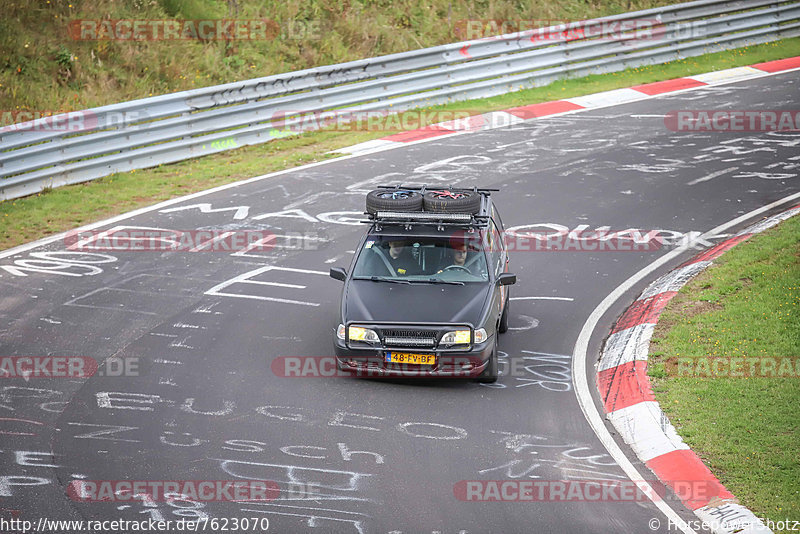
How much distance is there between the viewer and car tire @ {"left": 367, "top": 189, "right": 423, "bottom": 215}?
36.6 feet

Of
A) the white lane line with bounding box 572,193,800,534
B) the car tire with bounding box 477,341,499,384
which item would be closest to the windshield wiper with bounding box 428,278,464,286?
the car tire with bounding box 477,341,499,384

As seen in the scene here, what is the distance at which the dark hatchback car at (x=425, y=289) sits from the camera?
9.90 meters

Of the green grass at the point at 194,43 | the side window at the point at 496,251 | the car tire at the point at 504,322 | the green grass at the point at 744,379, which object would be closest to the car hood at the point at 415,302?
the side window at the point at 496,251

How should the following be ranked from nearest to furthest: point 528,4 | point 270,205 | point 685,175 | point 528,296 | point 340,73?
point 528,296 → point 270,205 → point 685,175 → point 340,73 → point 528,4

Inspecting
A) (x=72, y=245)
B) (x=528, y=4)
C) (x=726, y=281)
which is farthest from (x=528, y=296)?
(x=528, y=4)

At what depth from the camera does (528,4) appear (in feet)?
89.6

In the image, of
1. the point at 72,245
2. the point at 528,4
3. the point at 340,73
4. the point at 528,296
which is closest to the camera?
the point at 528,296

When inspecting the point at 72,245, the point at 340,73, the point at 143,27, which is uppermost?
the point at 143,27

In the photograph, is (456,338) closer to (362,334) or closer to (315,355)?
(362,334)

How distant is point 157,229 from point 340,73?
7.13 m

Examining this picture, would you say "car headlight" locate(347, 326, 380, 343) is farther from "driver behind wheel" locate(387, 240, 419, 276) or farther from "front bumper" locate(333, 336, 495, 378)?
"driver behind wheel" locate(387, 240, 419, 276)

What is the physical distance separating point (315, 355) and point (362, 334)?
3.65 feet

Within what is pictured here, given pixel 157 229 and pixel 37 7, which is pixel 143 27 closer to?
pixel 37 7

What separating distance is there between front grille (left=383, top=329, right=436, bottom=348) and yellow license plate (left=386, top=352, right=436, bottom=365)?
0.10 metres
